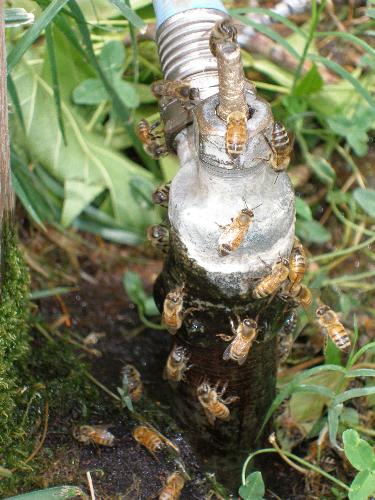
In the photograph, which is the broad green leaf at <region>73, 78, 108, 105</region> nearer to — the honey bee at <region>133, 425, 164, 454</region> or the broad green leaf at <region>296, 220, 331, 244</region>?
the broad green leaf at <region>296, 220, 331, 244</region>

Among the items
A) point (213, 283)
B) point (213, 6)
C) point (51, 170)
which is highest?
point (213, 6)

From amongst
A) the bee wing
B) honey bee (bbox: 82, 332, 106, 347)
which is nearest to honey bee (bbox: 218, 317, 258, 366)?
the bee wing

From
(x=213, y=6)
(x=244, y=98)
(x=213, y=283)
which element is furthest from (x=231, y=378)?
(x=213, y=6)

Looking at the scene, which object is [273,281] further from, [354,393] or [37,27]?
[37,27]

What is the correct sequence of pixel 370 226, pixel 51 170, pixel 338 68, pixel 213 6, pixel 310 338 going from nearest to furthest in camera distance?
pixel 213 6 < pixel 338 68 < pixel 310 338 < pixel 51 170 < pixel 370 226

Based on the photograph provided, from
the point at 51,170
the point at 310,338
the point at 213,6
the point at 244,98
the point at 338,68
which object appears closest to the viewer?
the point at 244,98

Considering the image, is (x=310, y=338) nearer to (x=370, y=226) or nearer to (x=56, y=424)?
(x=370, y=226)

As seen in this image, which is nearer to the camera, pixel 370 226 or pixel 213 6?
pixel 213 6

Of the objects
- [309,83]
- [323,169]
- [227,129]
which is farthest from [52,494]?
[309,83]
